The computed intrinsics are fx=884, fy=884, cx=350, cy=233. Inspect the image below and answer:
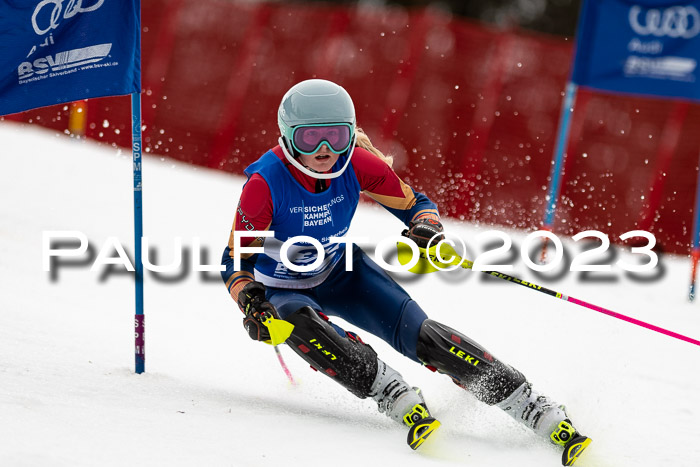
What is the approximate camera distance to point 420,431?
11.2ft

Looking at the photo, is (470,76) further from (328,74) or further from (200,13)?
(200,13)

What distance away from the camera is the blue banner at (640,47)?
23.9 ft

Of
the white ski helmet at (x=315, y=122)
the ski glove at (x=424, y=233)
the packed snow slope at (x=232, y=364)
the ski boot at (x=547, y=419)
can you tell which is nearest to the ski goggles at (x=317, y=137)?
the white ski helmet at (x=315, y=122)

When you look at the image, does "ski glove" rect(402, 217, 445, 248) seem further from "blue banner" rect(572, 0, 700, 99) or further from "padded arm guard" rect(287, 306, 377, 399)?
"blue banner" rect(572, 0, 700, 99)

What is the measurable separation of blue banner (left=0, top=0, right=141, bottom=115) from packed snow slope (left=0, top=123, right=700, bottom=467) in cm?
120

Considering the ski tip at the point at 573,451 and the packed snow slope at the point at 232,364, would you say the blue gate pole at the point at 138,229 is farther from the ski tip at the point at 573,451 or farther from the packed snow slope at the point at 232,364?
the ski tip at the point at 573,451

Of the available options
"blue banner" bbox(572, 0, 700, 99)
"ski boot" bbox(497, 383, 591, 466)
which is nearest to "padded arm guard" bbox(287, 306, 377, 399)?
"ski boot" bbox(497, 383, 591, 466)

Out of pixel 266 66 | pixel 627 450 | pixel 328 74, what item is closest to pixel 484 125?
pixel 328 74

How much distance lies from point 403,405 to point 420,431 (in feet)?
0.65

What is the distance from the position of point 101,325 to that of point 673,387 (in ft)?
11.0

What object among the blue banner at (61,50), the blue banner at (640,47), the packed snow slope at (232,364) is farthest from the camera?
the blue banner at (640,47)

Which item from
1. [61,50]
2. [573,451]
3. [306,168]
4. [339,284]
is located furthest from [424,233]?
[61,50]

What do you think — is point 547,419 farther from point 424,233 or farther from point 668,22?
point 668,22

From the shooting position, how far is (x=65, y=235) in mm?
7305
